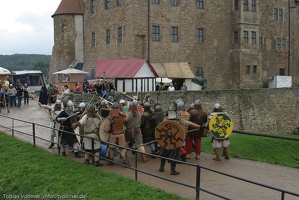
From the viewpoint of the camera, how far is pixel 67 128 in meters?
13.2

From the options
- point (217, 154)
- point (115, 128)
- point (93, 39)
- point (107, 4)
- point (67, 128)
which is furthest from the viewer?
point (93, 39)

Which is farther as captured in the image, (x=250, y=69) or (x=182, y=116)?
(x=250, y=69)

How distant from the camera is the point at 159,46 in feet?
117

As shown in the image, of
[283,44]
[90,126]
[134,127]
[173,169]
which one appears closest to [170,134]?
[173,169]

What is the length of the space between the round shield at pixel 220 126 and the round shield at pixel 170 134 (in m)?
1.87

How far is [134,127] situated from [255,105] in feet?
69.9

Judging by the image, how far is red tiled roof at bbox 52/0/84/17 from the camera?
3828cm

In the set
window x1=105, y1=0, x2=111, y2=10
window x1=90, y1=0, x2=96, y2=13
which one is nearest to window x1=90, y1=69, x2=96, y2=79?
window x1=90, y1=0, x2=96, y2=13

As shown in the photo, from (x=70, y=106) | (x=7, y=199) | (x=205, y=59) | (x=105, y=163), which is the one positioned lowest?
(x=7, y=199)

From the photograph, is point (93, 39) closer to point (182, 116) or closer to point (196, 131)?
point (196, 131)

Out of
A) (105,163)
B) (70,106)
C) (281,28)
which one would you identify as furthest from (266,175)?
(281,28)

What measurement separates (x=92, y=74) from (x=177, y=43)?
8273 millimetres

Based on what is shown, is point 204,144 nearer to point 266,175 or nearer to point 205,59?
point 266,175

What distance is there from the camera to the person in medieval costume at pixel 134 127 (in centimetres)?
1215
